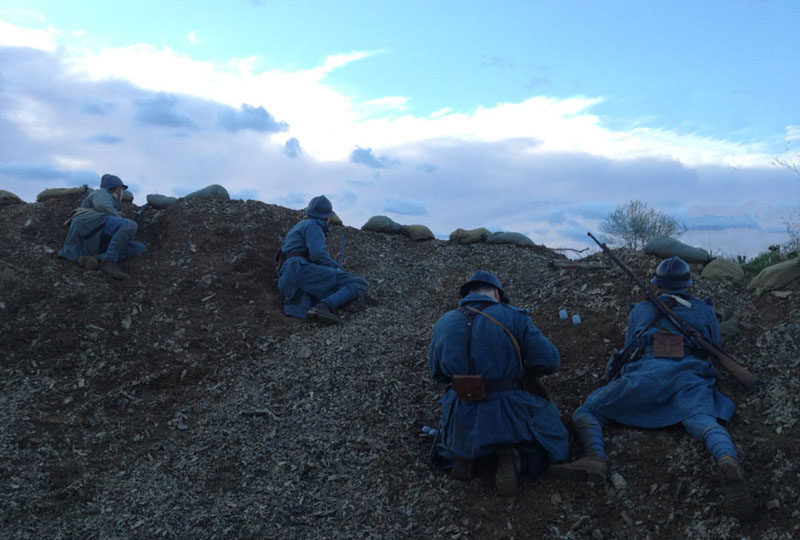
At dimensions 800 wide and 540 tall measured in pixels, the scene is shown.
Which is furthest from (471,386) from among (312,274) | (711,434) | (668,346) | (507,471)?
(312,274)

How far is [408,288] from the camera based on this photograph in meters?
9.52

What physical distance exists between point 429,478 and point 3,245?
23.4ft

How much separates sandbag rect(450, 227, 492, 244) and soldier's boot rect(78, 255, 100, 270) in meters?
5.71

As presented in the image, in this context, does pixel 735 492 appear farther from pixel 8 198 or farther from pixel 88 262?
pixel 8 198

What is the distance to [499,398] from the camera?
4.57 metres

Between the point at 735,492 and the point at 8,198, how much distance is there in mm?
11294

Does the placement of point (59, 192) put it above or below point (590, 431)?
above

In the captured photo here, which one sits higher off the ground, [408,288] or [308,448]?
[408,288]

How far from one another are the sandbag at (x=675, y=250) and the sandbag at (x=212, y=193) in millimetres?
6819

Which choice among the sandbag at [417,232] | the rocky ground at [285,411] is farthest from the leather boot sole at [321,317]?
the sandbag at [417,232]

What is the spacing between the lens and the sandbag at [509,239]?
36.8 feet

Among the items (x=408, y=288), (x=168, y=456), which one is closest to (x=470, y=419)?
(x=168, y=456)

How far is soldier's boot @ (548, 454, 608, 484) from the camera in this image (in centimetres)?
442

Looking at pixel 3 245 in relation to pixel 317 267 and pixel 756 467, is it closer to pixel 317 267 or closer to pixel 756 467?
pixel 317 267
